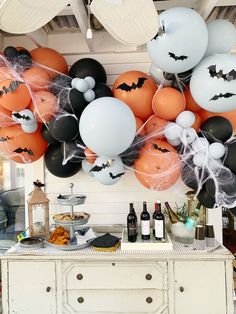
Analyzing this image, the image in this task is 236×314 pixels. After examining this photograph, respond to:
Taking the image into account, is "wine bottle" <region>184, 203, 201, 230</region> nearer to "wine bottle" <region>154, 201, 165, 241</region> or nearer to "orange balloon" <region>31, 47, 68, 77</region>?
"wine bottle" <region>154, 201, 165, 241</region>

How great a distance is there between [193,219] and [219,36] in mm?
1209

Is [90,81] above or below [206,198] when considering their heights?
above

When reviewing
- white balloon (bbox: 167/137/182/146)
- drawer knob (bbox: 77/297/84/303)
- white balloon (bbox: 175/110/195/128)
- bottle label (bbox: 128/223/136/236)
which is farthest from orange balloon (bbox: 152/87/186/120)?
drawer knob (bbox: 77/297/84/303)

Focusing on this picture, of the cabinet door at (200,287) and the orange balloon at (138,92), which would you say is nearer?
the orange balloon at (138,92)

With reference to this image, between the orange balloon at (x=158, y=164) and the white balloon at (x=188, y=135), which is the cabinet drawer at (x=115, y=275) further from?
the white balloon at (x=188, y=135)

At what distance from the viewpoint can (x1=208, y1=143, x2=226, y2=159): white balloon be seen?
5.29ft

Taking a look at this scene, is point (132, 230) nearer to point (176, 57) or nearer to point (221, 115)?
point (221, 115)

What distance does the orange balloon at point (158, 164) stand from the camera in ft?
5.54

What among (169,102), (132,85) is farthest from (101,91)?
(169,102)

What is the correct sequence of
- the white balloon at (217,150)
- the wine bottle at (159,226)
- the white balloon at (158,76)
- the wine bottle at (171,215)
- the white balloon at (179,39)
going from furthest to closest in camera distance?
the wine bottle at (171,215) → the wine bottle at (159,226) → the white balloon at (158,76) → the white balloon at (217,150) → the white balloon at (179,39)

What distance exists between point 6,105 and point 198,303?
1.72m

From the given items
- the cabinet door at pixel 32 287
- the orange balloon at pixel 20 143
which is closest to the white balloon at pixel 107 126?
the orange balloon at pixel 20 143

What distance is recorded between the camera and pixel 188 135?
1.68 meters

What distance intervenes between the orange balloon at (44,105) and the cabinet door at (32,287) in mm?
968
